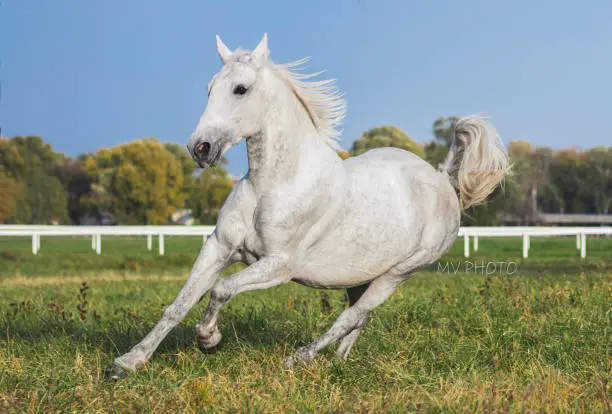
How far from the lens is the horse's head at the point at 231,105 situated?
430 cm

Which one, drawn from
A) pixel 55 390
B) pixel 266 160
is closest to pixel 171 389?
pixel 55 390

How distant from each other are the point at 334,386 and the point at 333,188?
1.26 m

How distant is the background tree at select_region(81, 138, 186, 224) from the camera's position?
55.1 m

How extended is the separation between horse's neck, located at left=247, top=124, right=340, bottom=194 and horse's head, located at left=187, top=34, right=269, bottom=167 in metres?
0.11

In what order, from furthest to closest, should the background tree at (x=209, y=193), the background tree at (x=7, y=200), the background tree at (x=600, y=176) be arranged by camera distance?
the background tree at (x=600, y=176) → the background tree at (x=209, y=193) → the background tree at (x=7, y=200)

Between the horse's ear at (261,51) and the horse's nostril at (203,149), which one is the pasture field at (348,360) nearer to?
the horse's nostril at (203,149)

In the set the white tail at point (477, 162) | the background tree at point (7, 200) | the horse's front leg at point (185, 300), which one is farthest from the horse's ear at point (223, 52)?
the background tree at point (7, 200)

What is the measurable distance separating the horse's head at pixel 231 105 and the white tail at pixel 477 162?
7.82ft

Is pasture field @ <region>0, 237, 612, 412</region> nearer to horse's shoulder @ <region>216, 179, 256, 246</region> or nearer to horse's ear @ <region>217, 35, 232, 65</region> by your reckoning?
horse's shoulder @ <region>216, 179, 256, 246</region>

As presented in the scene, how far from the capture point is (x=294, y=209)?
4688 mm

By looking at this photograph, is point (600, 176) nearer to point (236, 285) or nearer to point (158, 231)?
point (158, 231)

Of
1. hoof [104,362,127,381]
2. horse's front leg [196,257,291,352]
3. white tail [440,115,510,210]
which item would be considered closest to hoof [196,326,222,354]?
horse's front leg [196,257,291,352]

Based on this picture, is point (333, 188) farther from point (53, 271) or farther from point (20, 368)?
point (53, 271)

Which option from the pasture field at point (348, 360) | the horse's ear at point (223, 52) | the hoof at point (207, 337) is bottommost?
the pasture field at point (348, 360)
